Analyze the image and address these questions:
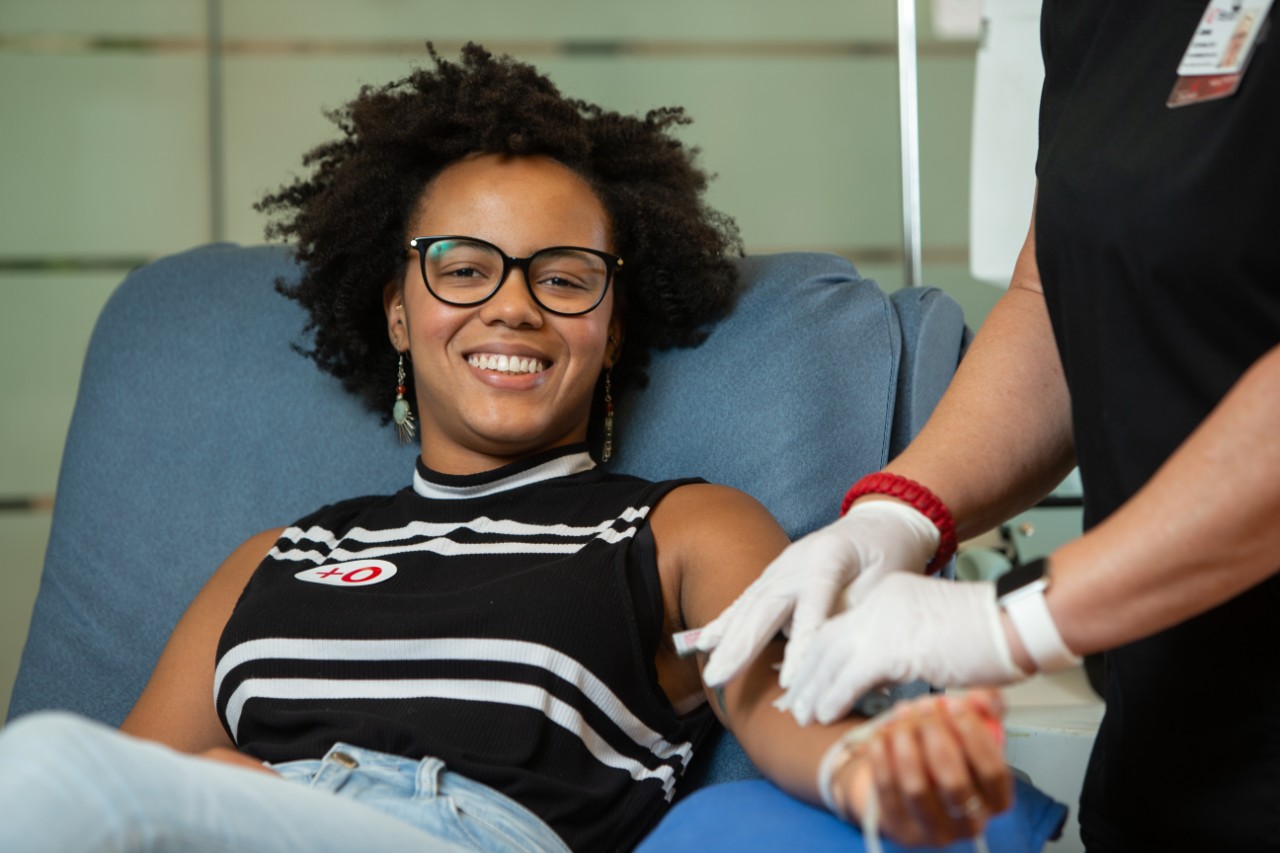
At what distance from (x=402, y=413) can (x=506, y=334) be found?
0.91ft

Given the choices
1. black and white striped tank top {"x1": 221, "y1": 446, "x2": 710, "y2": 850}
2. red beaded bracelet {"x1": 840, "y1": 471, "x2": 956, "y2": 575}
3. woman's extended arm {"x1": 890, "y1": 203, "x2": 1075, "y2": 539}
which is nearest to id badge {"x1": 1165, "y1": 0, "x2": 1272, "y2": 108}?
woman's extended arm {"x1": 890, "y1": 203, "x2": 1075, "y2": 539}

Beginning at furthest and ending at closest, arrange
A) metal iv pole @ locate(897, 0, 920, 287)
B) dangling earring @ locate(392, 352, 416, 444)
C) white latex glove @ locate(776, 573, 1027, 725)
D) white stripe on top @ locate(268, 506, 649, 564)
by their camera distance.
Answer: metal iv pole @ locate(897, 0, 920, 287) → dangling earring @ locate(392, 352, 416, 444) → white stripe on top @ locate(268, 506, 649, 564) → white latex glove @ locate(776, 573, 1027, 725)

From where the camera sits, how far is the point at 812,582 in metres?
1.06

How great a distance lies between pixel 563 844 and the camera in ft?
4.16

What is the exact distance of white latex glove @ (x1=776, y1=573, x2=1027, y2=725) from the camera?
922mm

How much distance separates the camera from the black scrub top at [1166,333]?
3.06 ft

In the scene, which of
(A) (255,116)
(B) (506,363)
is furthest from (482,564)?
(A) (255,116)

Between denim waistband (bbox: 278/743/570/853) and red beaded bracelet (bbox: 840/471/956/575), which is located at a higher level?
red beaded bracelet (bbox: 840/471/956/575)

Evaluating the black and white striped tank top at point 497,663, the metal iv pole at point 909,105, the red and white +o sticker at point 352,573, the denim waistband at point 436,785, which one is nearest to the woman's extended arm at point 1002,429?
the black and white striped tank top at point 497,663

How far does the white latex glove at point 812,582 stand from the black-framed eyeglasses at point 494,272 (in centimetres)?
57

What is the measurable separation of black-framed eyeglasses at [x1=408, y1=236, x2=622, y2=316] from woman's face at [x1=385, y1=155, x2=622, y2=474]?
0.04 ft

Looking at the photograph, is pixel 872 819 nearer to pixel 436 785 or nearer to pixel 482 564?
pixel 436 785

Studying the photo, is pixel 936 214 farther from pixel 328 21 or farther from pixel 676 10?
pixel 328 21

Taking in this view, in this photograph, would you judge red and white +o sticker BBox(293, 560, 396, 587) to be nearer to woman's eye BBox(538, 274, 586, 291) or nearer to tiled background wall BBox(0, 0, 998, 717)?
woman's eye BBox(538, 274, 586, 291)
